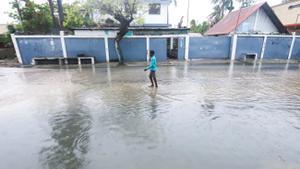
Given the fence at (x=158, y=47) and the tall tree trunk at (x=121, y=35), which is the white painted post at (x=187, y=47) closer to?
the fence at (x=158, y=47)

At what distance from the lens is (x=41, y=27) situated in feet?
62.8

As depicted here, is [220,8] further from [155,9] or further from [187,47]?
[187,47]

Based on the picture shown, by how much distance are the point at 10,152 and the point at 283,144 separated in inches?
200

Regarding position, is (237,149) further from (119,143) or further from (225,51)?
(225,51)

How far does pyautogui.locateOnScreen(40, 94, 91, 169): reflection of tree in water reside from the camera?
127 inches

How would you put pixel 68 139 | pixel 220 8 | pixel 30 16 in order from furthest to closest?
1. pixel 220 8
2. pixel 30 16
3. pixel 68 139

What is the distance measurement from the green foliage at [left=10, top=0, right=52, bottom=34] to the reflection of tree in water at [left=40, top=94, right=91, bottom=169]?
54.7 feet

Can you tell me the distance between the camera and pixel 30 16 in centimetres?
1853

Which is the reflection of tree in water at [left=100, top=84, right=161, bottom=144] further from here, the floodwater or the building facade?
the building facade

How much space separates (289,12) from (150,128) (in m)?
28.0

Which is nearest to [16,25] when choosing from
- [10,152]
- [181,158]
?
[10,152]

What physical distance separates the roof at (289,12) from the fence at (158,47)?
7.11m

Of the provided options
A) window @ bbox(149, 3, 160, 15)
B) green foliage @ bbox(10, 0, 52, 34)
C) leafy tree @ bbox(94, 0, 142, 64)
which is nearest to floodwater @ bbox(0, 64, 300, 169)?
leafy tree @ bbox(94, 0, 142, 64)

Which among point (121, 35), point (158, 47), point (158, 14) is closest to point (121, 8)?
point (121, 35)
